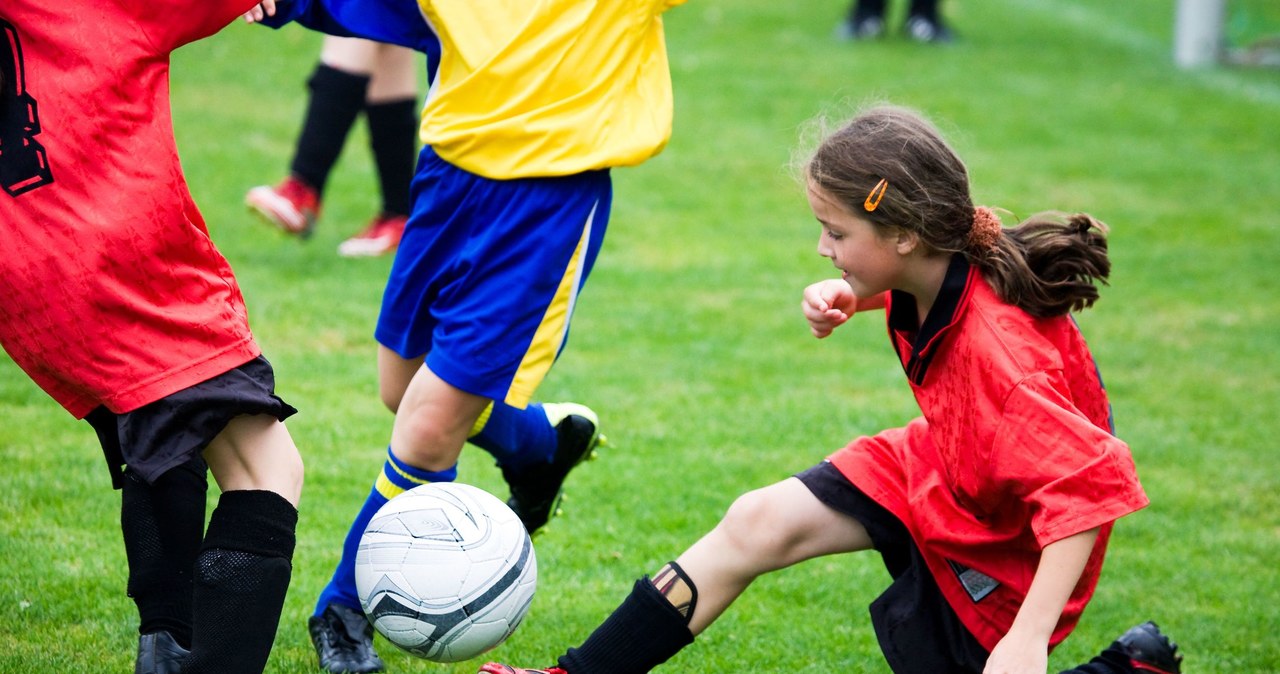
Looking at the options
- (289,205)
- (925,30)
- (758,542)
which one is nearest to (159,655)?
(758,542)

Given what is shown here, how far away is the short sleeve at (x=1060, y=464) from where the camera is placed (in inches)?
102

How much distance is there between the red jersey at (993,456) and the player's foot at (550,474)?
37.0 inches

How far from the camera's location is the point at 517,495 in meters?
3.89

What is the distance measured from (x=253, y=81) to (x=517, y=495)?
6812mm

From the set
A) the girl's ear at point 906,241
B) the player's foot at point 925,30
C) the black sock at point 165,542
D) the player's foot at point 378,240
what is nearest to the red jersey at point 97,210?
the black sock at point 165,542

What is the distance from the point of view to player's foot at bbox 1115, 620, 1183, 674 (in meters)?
3.26

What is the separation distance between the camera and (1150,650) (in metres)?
3.27

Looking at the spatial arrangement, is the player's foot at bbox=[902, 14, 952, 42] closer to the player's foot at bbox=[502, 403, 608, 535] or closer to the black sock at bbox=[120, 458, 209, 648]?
the player's foot at bbox=[502, 403, 608, 535]

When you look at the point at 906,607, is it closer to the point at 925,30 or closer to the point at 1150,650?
the point at 1150,650

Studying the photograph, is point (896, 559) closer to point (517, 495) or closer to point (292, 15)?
point (517, 495)

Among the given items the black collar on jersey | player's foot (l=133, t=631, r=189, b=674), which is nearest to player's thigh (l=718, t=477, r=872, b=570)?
the black collar on jersey

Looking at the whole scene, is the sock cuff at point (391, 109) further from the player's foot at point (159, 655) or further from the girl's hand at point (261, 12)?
the player's foot at point (159, 655)

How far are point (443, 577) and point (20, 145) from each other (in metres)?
1.10

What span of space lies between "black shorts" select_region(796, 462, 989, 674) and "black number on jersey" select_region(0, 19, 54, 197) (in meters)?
1.62
